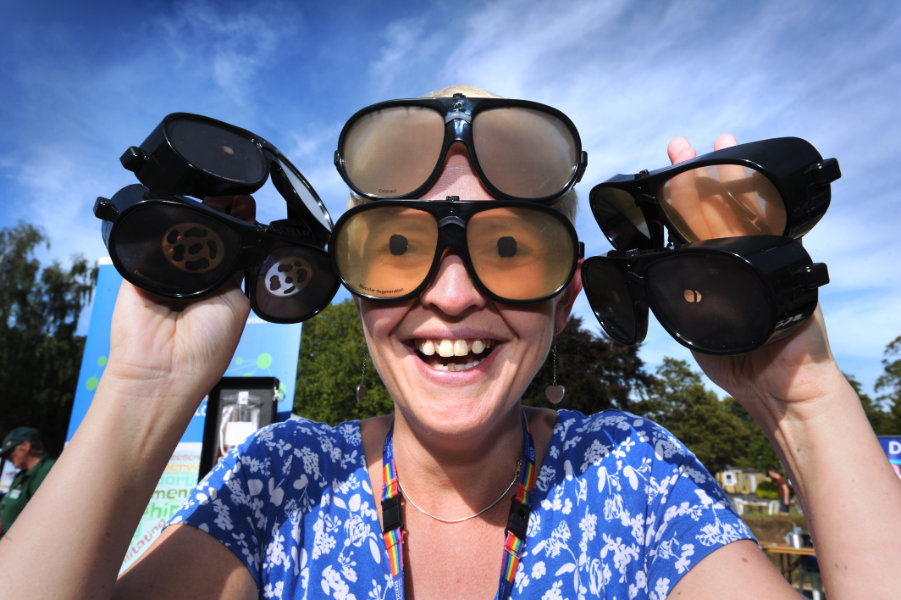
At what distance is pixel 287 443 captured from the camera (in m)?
1.99

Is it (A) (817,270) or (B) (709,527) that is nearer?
(A) (817,270)

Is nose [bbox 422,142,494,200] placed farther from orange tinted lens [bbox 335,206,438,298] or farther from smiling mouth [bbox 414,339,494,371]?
smiling mouth [bbox 414,339,494,371]

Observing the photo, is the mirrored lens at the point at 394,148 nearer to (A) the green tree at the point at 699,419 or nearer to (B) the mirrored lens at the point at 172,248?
(B) the mirrored lens at the point at 172,248

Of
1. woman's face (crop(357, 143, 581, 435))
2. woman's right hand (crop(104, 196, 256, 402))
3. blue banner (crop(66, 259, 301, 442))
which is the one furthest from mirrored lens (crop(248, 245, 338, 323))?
blue banner (crop(66, 259, 301, 442))

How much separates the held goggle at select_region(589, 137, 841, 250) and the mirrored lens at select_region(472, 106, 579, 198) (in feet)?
0.64

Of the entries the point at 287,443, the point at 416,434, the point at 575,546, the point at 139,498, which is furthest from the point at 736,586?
the point at 139,498

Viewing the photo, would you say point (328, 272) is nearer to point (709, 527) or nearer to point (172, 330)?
point (172, 330)

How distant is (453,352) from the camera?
1.72 metres

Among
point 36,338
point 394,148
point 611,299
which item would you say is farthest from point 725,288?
point 36,338

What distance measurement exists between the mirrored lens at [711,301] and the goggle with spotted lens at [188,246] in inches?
43.2

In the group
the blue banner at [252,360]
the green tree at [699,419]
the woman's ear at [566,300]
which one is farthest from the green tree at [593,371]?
the green tree at [699,419]

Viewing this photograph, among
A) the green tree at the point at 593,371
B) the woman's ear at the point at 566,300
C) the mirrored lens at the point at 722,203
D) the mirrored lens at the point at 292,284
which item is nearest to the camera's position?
the mirrored lens at the point at 722,203

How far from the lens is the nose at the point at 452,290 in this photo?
5.57ft

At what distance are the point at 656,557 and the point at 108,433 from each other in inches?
64.1
